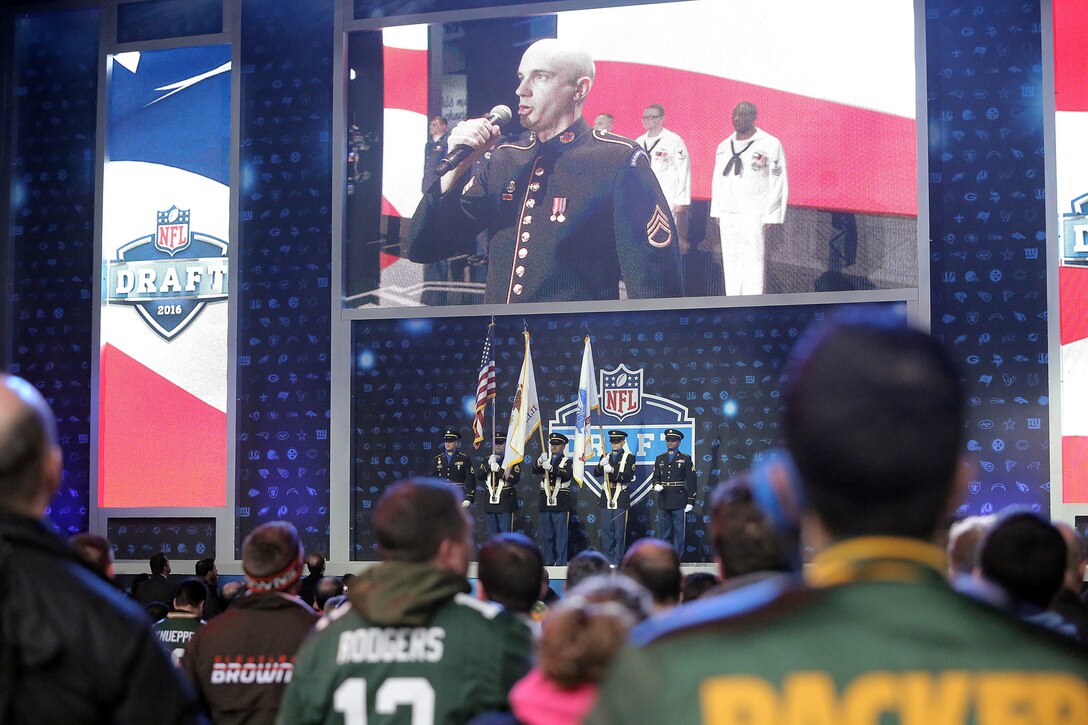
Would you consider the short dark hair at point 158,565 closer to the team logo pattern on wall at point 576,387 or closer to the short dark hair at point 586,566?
the team logo pattern on wall at point 576,387

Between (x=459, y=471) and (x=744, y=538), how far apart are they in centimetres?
852

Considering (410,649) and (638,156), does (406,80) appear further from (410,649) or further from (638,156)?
(410,649)

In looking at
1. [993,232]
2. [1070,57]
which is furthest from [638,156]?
[1070,57]

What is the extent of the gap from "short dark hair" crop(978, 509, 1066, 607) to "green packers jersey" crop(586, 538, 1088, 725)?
5.85 feet

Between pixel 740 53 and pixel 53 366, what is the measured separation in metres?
7.32

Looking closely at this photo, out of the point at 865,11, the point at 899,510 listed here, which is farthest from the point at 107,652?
the point at 865,11

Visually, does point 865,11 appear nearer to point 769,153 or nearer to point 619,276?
point 769,153

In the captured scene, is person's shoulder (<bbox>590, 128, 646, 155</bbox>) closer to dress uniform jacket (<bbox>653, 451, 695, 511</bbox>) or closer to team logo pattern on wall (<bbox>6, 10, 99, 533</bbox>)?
dress uniform jacket (<bbox>653, 451, 695, 511</bbox>)

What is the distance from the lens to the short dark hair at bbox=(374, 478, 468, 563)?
2.34m

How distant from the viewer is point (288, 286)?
1134cm

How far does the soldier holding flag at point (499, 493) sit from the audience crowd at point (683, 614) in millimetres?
7177

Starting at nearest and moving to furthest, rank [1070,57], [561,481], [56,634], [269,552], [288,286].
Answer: [56,634], [269,552], [1070,57], [561,481], [288,286]

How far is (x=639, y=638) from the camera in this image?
96 centimetres

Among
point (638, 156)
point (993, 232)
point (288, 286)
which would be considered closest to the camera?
point (993, 232)
